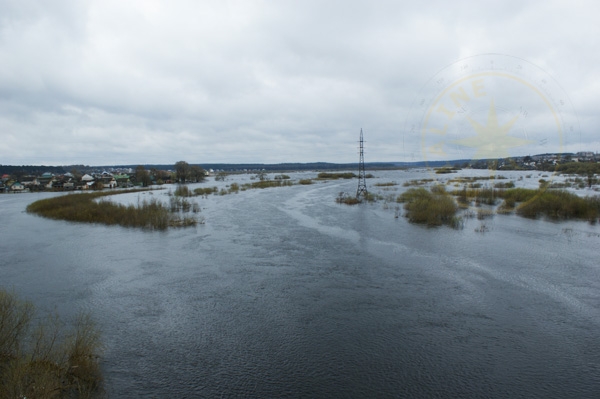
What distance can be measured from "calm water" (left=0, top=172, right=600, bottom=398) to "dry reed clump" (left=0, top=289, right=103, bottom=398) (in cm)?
35

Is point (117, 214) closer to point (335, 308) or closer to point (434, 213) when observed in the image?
point (335, 308)

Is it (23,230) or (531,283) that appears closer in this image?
(531,283)

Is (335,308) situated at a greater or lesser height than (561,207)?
lesser

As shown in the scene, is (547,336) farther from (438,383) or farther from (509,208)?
(509,208)

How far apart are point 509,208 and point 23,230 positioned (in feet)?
97.2

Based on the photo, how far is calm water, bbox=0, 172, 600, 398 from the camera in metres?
6.20

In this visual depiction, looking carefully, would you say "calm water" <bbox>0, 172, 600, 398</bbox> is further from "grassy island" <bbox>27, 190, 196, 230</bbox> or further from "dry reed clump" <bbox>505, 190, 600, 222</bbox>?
"dry reed clump" <bbox>505, 190, 600, 222</bbox>

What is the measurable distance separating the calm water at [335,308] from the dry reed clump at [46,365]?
350 mm

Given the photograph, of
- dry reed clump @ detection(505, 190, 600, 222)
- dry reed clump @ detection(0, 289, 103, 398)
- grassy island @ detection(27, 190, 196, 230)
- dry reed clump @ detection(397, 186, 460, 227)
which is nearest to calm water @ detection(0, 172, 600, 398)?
dry reed clump @ detection(0, 289, 103, 398)

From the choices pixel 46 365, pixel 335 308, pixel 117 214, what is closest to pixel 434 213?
pixel 335 308

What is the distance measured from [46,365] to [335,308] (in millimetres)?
5969

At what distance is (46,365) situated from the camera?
17.5ft

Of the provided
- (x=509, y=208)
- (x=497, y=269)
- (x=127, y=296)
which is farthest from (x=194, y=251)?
(x=509, y=208)

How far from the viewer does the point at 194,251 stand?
48.5 feet
